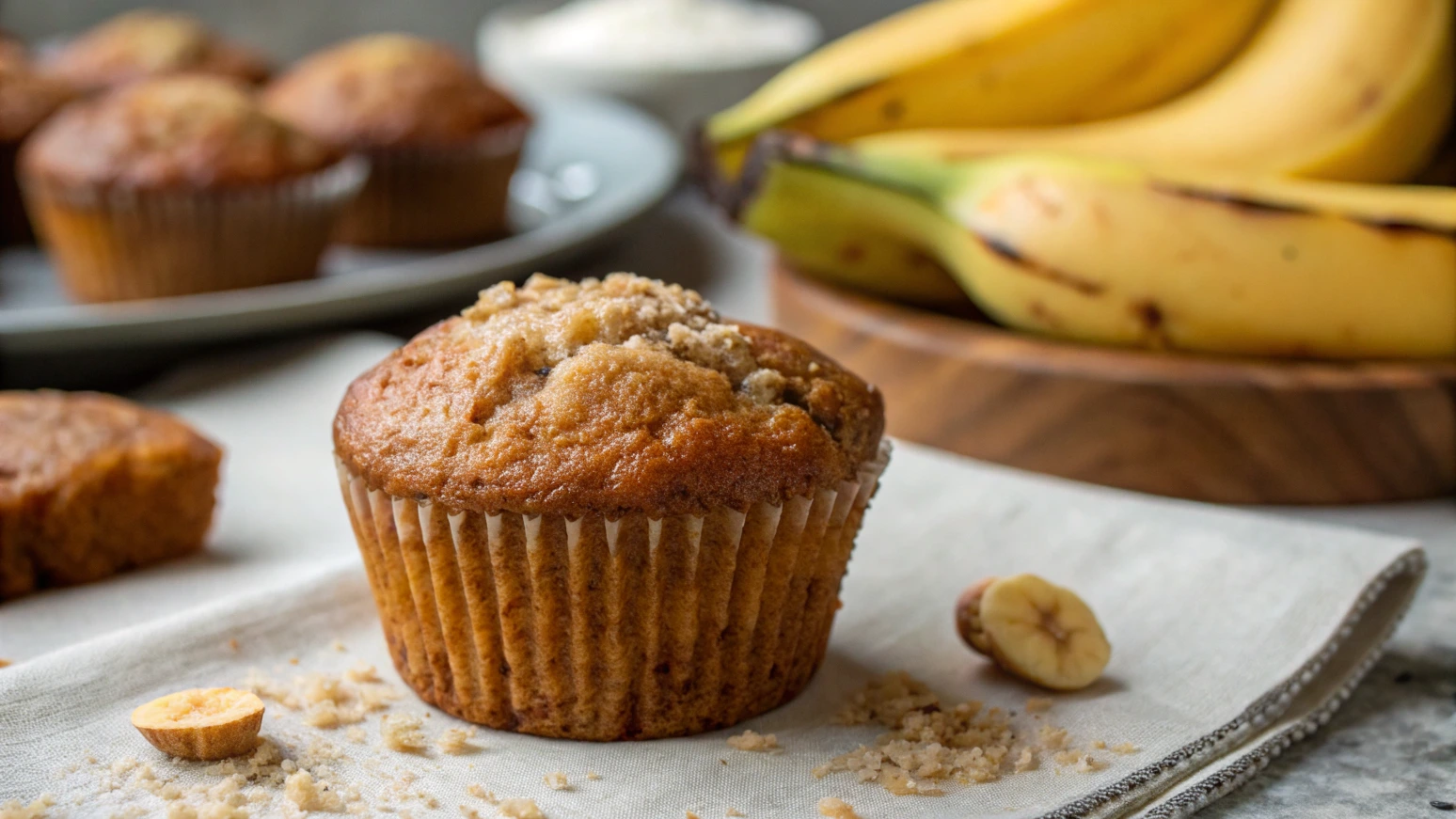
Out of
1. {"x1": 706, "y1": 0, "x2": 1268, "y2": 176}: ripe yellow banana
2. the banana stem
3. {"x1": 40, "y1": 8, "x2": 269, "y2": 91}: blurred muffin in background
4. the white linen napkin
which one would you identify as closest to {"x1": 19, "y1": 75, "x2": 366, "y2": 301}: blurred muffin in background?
{"x1": 40, "y1": 8, "x2": 269, "y2": 91}: blurred muffin in background

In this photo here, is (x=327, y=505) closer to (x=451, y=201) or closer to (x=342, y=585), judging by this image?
(x=342, y=585)

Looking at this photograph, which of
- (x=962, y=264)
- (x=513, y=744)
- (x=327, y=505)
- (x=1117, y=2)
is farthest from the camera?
(x=1117, y=2)

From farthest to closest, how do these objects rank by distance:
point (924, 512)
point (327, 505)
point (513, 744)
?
point (327, 505), point (924, 512), point (513, 744)

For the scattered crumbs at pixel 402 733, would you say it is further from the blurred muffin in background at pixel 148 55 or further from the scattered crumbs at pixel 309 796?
the blurred muffin in background at pixel 148 55

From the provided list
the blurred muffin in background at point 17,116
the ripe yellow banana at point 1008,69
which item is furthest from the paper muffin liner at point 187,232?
the ripe yellow banana at point 1008,69

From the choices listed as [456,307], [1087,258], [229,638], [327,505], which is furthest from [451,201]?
[229,638]

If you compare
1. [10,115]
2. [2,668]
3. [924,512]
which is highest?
[10,115]
